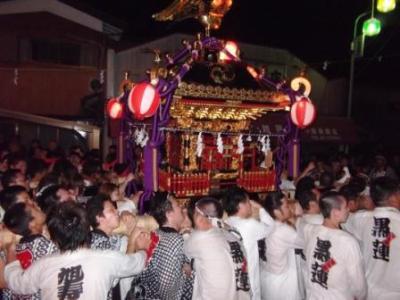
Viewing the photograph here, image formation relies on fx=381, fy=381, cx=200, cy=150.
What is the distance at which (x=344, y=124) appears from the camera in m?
17.0

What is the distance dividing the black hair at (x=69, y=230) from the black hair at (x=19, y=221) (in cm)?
49

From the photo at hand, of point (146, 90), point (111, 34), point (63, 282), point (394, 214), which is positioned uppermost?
point (111, 34)

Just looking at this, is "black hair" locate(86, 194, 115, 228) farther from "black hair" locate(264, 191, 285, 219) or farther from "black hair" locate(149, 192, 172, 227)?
"black hair" locate(264, 191, 285, 219)

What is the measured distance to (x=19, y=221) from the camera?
3121 millimetres

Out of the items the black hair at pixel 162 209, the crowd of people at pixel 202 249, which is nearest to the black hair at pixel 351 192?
the crowd of people at pixel 202 249

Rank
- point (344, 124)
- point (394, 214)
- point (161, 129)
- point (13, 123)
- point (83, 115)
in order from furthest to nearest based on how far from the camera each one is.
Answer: point (344, 124), point (83, 115), point (13, 123), point (161, 129), point (394, 214)

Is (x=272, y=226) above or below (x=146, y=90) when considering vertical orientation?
below

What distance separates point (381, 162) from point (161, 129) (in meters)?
5.31

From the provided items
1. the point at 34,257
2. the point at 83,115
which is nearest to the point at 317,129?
the point at 83,115

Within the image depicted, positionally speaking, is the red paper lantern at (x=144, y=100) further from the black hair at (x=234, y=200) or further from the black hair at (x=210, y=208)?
the black hair at (x=210, y=208)

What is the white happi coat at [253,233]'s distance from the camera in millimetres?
3816

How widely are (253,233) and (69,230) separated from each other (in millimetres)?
1849

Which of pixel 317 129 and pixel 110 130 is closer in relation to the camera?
pixel 110 130

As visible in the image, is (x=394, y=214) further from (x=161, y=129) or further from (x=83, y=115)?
(x=83, y=115)
